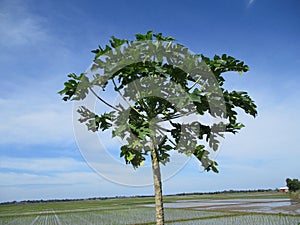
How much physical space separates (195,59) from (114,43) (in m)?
0.93

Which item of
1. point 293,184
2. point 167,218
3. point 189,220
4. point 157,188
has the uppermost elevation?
point 293,184

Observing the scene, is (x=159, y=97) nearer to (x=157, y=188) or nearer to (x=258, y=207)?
(x=157, y=188)

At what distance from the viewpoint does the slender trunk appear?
3568mm

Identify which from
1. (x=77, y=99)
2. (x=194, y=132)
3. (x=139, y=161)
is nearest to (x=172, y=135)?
(x=194, y=132)

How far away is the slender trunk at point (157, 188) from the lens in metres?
3.57

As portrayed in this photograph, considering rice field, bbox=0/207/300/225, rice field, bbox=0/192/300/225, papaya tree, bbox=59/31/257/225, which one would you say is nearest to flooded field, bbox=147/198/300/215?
rice field, bbox=0/192/300/225

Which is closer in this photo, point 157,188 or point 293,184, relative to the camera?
point 157,188

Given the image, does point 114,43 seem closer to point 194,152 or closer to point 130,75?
point 130,75

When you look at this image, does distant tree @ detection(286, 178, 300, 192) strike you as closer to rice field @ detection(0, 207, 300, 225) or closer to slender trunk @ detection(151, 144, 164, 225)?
rice field @ detection(0, 207, 300, 225)

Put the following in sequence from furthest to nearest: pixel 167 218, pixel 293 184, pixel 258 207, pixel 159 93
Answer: pixel 293 184, pixel 258 207, pixel 167 218, pixel 159 93

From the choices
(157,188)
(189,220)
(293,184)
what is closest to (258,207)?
(189,220)

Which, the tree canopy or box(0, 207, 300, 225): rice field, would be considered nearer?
the tree canopy

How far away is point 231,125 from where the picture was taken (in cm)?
379

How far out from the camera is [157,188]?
11.9 feet
